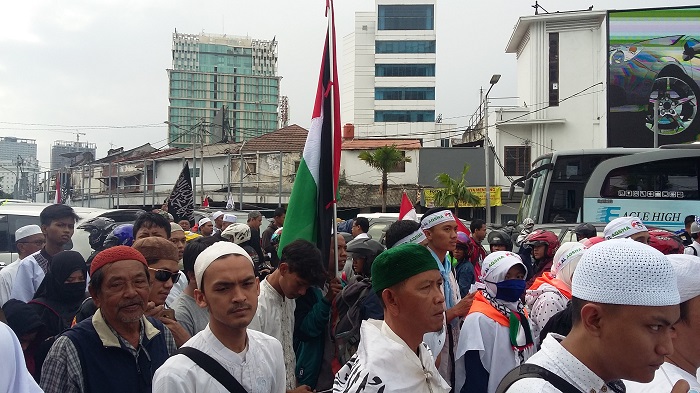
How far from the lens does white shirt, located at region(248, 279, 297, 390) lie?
392cm

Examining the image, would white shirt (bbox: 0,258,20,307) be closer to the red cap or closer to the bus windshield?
the red cap

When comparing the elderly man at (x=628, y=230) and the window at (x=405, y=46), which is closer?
the elderly man at (x=628, y=230)

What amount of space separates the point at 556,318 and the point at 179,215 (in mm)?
8173

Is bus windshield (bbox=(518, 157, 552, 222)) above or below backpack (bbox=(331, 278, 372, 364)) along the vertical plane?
above

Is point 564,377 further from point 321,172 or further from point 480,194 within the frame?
point 480,194

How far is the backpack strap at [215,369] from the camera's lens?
2.56 metres

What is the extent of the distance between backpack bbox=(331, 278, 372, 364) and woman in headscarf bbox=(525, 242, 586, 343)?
110 cm

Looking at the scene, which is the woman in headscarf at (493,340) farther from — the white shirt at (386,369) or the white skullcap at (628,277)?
the white skullcap at (628,277)

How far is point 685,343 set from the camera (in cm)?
237

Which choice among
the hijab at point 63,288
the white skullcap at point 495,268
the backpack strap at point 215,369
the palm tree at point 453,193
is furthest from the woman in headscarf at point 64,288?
the palm tree at point 453,193

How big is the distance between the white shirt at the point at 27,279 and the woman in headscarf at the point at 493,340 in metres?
3.39

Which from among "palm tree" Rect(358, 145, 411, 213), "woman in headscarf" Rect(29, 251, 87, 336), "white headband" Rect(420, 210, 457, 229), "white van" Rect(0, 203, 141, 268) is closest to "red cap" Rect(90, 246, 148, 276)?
"woman in headscarf" Rect(29, 251, 87, 336)

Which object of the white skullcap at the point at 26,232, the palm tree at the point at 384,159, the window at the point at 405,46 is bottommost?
the white skullcap at the point at 26,232

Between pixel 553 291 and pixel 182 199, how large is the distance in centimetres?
785
